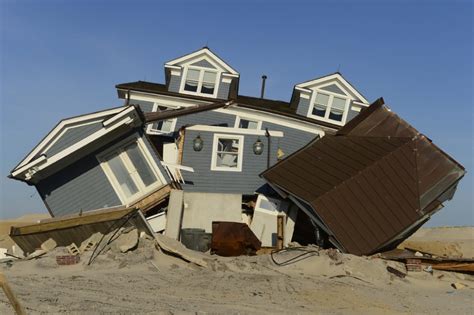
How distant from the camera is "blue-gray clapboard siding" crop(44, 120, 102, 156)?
61.2 feet

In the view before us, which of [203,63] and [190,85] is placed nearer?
[203,63]

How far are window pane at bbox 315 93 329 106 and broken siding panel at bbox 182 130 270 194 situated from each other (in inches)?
235

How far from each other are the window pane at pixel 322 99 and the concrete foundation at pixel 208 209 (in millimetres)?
8449

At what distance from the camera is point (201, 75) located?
2628cm

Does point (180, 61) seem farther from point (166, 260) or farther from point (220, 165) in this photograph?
point (166, 260)

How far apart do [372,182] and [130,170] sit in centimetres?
897

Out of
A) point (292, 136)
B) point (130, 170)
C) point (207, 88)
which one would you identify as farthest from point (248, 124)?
point (130, 170)

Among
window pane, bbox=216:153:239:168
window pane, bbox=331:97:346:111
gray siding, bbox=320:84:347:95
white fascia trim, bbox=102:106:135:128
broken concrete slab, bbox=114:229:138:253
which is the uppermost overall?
gray siding, bbox=320:84:347:95

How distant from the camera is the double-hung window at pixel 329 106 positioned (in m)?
26.4

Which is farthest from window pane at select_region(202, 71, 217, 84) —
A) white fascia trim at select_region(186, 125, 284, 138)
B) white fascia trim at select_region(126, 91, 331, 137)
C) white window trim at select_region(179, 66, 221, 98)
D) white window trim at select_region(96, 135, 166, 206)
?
white window trim at select_region(96, 135, 166, 206)

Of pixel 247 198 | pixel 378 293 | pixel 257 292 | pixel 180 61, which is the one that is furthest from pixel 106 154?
pixel 378 293

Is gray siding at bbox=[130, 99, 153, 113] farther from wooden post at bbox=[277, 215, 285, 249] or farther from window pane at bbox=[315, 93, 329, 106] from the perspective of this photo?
wooden post at bbox=[277, 215, 285, 249]

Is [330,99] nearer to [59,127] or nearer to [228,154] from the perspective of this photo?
[228,154]

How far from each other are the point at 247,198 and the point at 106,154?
640cm
